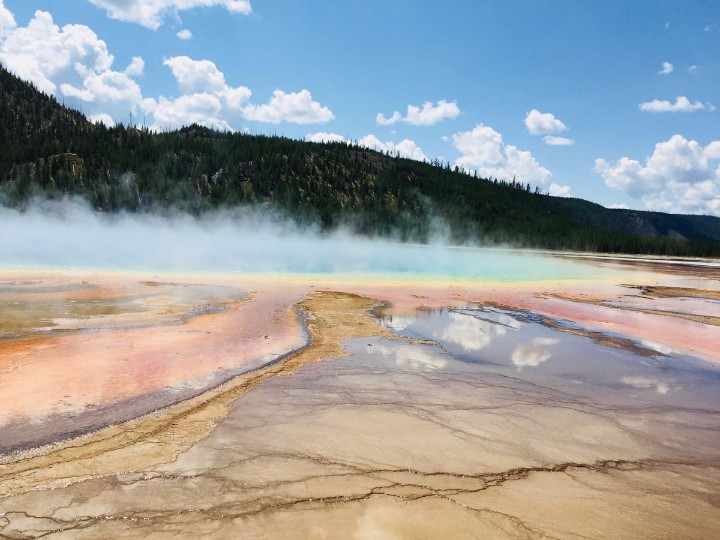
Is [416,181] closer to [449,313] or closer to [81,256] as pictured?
[81,256]

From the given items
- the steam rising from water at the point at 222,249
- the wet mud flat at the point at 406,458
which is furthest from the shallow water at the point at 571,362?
the steam rising from water at the point at 222,249

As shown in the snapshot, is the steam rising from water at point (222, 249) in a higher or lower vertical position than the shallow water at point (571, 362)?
higher

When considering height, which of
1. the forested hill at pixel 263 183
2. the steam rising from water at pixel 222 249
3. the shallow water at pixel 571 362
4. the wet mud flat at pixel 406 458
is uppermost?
the forested hill at pixel 263 183

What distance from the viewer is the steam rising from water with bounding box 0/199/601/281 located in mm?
33219

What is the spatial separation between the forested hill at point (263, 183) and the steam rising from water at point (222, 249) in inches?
305

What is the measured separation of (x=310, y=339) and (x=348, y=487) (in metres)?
7.02

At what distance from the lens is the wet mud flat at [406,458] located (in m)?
4.11

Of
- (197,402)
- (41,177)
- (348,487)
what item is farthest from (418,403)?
(41,177)

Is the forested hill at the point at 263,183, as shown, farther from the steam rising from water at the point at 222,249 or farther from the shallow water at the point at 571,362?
the shallow water at the point at 571,362

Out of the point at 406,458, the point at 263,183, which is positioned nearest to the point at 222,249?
the point at 406,458

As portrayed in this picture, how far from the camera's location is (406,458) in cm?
537

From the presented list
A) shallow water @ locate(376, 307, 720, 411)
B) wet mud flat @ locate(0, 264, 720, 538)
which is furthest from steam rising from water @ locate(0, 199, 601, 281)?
wet mud flat @ locate(0, 264, 720, 538)

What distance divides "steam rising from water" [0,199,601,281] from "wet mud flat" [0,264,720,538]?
22.7 metres

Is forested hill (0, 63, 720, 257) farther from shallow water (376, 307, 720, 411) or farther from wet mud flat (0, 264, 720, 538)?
wet mud flat (0, 264, 720, 538)
